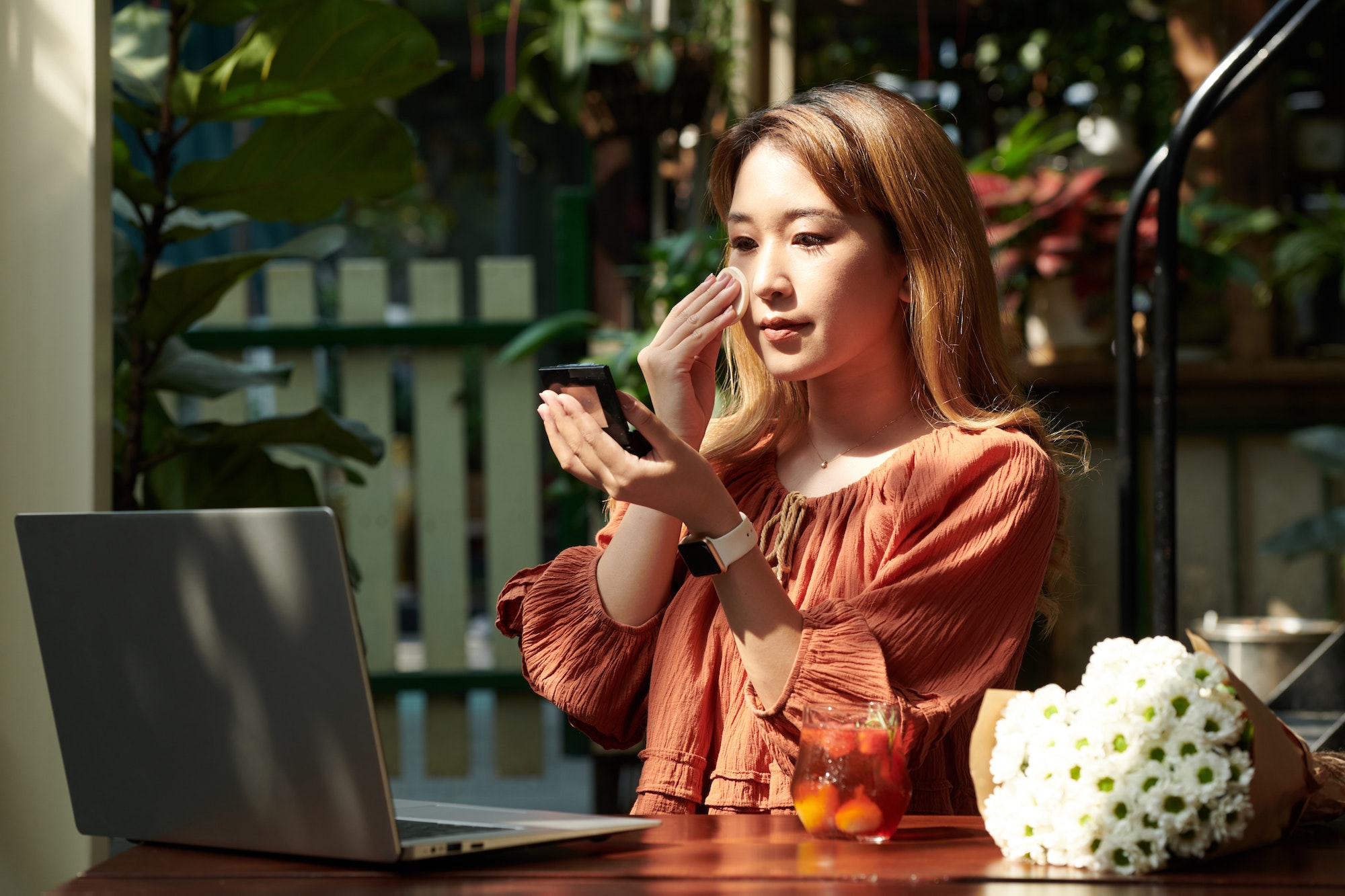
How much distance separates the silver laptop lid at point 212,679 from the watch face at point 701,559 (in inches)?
19.4

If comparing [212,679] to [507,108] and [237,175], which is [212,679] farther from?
[507,108]

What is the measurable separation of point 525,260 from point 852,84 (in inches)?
87.4

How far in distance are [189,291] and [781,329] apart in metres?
1.17

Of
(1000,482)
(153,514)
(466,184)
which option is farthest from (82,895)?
(466,184)

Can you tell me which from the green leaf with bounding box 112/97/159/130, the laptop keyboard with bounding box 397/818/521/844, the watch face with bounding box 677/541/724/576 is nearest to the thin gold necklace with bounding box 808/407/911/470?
the watch face with bounding box 677/541/724/576

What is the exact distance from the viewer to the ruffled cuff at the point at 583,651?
1.58 meters

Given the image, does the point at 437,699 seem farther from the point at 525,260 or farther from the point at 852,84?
A: the point at 852,84

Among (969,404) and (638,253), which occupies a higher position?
(638,253)

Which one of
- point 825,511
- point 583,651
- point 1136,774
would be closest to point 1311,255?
point 825,511

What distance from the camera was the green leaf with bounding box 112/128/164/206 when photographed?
2283mm

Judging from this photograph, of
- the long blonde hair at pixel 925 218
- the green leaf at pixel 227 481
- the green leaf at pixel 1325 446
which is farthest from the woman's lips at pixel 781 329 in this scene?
the green leaf at pixel 1325 446

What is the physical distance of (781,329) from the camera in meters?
1.54

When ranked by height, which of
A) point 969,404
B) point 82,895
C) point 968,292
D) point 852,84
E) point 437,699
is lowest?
point 437,699

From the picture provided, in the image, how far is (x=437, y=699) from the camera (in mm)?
3779
